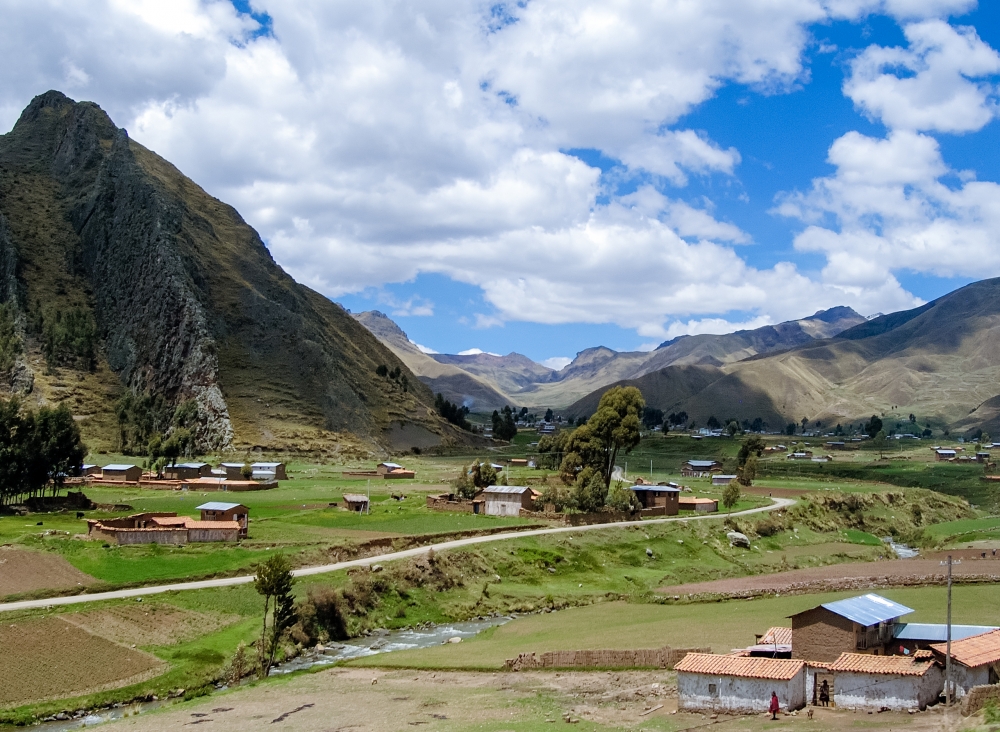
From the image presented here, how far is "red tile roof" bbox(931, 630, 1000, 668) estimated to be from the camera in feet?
109

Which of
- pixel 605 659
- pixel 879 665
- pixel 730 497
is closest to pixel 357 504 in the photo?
pixel 730 497

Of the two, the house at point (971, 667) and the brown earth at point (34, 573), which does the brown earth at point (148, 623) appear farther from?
the house at point (971, 667)

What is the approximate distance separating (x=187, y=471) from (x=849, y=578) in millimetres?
87592

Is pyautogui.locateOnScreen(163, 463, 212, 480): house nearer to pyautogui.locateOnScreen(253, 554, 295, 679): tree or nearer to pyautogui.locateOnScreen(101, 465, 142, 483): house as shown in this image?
pyautogui.locateOnScreen(101, 465, 142, 483): house

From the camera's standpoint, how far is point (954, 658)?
110ft

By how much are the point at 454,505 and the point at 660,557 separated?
23278 millimetres

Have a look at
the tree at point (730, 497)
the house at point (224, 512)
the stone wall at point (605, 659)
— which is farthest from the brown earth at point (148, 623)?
the tree at point (730, 497)

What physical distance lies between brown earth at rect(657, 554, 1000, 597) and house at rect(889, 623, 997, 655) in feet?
64.5

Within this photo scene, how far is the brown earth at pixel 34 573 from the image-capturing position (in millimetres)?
53406

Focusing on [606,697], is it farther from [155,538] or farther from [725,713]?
[155,538]

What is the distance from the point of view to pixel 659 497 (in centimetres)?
9962

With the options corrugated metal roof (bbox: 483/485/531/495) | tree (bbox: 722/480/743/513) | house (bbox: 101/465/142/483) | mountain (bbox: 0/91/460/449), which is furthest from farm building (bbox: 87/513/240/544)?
mountain (bbox: 0/91/460/449)

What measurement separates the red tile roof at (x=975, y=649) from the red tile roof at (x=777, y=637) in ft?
20.5

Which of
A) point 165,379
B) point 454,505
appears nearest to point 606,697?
point 454,505
